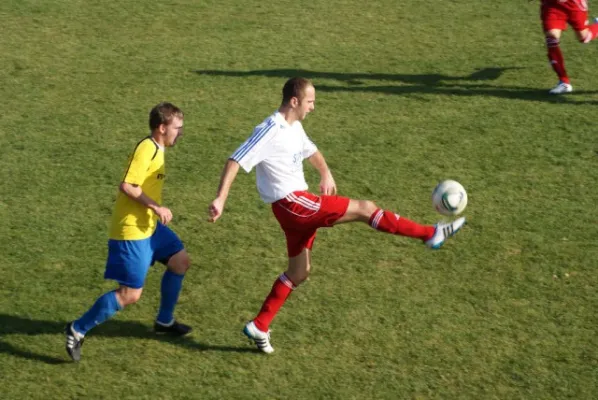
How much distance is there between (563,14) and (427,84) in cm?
187

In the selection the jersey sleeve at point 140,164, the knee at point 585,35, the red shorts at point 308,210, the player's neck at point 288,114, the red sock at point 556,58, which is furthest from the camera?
the knee at point 585,35

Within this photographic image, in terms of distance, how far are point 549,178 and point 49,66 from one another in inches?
261

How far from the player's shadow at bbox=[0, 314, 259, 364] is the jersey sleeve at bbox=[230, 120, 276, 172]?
1.43 meters

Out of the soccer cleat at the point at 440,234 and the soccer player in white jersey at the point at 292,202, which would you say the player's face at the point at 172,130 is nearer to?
the soccer player in white jersey at the point at 292,202

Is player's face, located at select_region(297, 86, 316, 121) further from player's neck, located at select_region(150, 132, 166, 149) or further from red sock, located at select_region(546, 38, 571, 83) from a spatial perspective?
red sock, located at select_region(546, 38, 571, 83)

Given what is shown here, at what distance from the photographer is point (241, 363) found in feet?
21.8

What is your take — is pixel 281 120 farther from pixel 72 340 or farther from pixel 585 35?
pixel 585 35

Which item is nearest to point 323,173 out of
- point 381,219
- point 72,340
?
point 381,219

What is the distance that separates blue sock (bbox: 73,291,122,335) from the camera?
643 centimetres

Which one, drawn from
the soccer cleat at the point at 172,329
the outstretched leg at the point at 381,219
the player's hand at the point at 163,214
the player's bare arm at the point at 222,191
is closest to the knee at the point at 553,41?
the outstretched leg at the point at 381,219

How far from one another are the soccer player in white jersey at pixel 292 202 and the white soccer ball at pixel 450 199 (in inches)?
12.7

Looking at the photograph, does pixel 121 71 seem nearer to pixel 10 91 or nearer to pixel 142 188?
pixel 10 91

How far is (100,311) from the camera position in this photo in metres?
6.44

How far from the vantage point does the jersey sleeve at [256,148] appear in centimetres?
636
